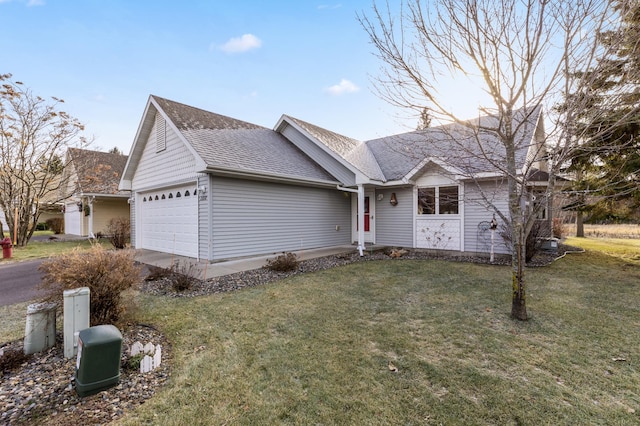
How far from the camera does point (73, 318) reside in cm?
324

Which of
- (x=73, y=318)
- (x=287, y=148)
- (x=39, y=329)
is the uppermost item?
(x=287, y=148)

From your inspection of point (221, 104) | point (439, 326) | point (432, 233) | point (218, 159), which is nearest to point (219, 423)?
point (439, 326)

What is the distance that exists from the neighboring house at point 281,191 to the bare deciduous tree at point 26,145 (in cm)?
617

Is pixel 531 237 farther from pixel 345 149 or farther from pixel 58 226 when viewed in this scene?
pixel 58 226

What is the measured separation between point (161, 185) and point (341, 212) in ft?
24.3

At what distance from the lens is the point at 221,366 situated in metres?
3.18

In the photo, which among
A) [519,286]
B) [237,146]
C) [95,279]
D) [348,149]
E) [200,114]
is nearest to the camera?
[95,279]

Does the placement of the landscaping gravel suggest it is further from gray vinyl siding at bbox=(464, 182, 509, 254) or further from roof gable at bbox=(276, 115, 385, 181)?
gray vinyl siding at bbox=(464, 182, 509, 254)

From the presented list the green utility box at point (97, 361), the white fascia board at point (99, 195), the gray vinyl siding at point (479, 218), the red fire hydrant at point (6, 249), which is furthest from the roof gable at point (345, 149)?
the red fire hydrant at point (6, 249)

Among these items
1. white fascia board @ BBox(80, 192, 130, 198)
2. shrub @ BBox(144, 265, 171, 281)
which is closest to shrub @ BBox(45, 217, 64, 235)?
white fascia board @ BBox(80, 192, 130, 198)

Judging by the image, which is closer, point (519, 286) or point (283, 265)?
point (519, 286)

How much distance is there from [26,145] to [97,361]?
17.8 metres

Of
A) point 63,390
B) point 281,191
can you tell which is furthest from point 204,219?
point 63,390

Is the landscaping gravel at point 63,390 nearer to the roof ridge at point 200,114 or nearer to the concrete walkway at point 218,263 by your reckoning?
the concrete walkway at point 218,263
